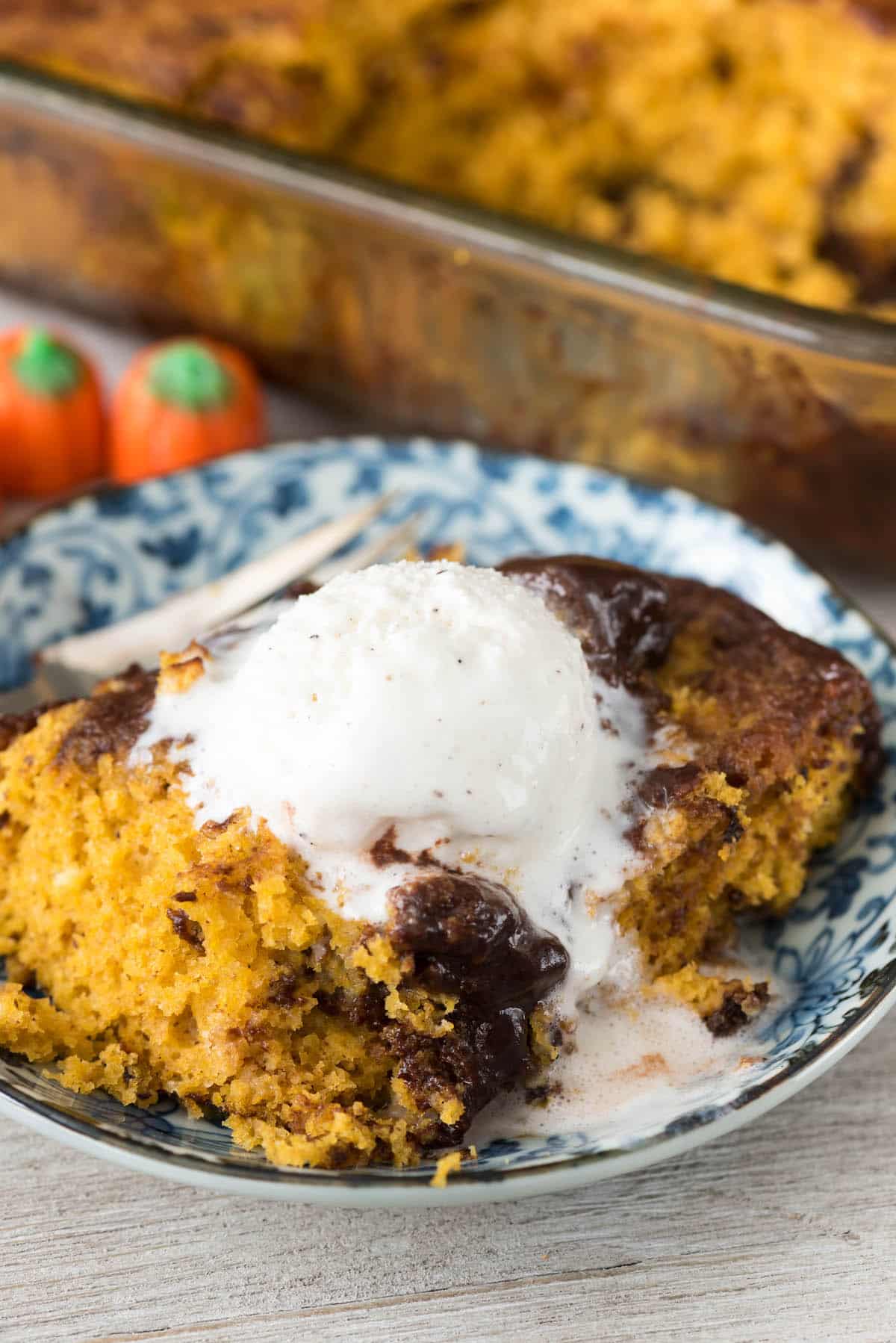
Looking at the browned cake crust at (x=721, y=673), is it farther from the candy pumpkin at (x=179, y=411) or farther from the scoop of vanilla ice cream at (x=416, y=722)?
the candy pumpkin at (x=179, y=411)

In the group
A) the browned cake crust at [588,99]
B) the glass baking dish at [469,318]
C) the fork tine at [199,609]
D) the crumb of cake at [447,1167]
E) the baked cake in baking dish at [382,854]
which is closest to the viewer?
the crumb of cake at [447,1167]

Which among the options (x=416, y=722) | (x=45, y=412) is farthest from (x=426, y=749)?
(x=45, y=412)

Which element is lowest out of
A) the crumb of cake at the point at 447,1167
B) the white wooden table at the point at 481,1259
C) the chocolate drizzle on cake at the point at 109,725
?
the white wooden table at the point at 481,1259

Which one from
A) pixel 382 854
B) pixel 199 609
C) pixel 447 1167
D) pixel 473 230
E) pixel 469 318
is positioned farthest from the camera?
pixel 469 318

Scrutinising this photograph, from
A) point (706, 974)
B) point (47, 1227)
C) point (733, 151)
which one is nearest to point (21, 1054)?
point (47, 1227)

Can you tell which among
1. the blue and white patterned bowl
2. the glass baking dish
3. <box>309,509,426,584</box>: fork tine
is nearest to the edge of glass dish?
the glass baking dish

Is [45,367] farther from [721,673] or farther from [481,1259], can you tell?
[481,1259]

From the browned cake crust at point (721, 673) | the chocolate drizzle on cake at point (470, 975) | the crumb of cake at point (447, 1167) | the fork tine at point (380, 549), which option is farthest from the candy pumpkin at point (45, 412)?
the crumb of cake at point (447, 1167)

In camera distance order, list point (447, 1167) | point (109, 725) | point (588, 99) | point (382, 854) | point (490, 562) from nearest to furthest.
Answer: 1. point (447, 1167)
2. point (382, 854)
3. point (109, 725)
4. point (490, 562)
5. point (588, 99)
